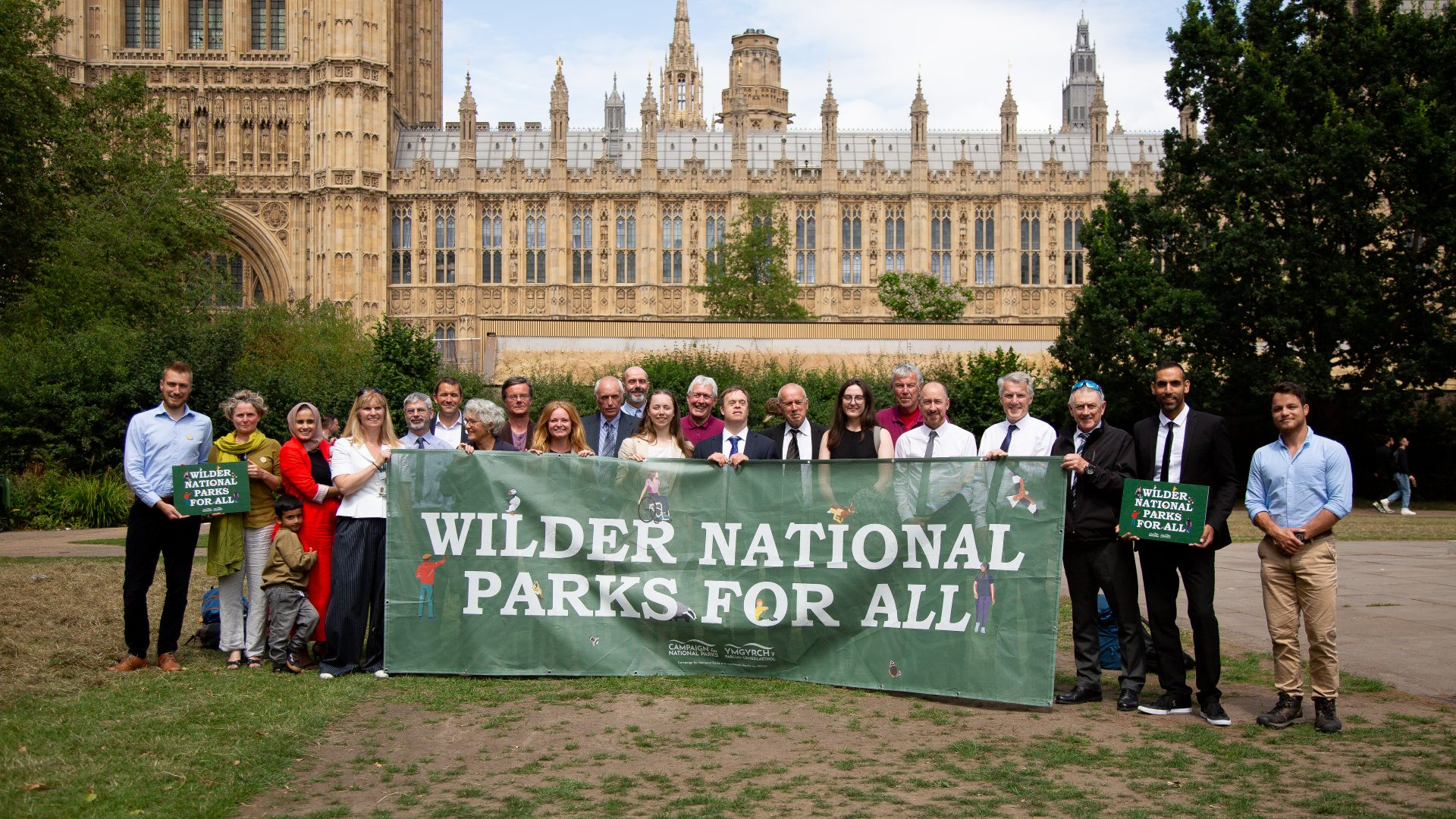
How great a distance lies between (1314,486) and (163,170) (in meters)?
36.1

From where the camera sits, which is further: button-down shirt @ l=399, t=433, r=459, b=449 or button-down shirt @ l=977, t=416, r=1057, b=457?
button-down shirt @ l=399, t=433, r=459, b=449

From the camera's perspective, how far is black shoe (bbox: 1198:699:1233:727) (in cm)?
695

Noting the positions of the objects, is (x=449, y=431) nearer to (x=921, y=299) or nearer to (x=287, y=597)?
(x=287, y=597)

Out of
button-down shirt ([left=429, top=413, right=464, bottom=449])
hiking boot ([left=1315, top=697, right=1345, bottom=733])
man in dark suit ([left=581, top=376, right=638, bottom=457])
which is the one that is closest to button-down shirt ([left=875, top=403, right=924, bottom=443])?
man in dark suit ([left=581, top=376, right=638, bottom=457])

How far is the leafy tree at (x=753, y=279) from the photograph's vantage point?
139 feet

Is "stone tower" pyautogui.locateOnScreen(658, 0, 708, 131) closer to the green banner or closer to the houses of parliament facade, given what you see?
the houses of parliament facade

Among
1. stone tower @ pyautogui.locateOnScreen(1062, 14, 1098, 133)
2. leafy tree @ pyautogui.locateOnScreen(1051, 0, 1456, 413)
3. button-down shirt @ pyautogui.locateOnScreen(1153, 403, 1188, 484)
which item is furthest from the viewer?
stone tower @ pyautogui.locateOnScreen(1062, 14, 1098, 133)

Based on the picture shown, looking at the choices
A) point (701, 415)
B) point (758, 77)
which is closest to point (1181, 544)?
point (701, 415)

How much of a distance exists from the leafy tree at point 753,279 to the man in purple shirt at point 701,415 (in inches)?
1261

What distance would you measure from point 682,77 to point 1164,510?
9531 centimetres

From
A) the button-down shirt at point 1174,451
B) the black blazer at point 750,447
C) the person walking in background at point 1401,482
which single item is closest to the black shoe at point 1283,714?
the button-down shirt at point 1174,451

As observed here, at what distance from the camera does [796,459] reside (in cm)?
799

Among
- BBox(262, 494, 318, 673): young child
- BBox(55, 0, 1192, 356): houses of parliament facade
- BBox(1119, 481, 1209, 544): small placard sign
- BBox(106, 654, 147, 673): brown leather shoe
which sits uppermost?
BBox(55, 0, 1192, 356): houses of parliament facade

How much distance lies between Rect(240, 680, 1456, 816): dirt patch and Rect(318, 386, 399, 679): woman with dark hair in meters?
0.95
